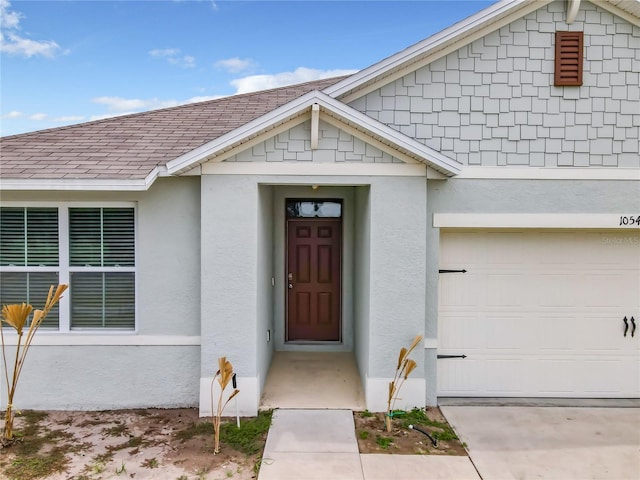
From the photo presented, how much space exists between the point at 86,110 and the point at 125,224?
9840mm

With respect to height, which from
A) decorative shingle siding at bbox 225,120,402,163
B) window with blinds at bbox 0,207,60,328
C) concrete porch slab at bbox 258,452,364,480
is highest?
decorative shingle siding at bbox 225,120,402,163

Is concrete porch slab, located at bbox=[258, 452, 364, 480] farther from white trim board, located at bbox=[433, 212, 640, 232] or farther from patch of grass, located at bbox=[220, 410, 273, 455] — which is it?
white trim board, located at bbox=[433, 212, 640, 232]

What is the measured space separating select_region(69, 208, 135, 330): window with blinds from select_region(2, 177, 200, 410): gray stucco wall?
0.16 metres

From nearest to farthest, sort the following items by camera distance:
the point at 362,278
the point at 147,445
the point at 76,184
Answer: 1. the point at 147,445
2. the point at 76,184
3. the point at 362,278

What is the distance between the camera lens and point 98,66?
12.0m

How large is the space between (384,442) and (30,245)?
5.15 m

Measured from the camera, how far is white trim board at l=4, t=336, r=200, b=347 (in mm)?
5477

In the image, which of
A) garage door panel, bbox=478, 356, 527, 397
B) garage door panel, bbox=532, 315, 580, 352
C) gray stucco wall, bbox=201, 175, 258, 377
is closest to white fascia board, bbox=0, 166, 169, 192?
gray stucco wall, bbox=201, 175, 258, 377

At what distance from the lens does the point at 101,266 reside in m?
5.55

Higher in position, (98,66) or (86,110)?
(98,66)

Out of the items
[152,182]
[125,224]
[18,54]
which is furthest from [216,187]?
[18,54]

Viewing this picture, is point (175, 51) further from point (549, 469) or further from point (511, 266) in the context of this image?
point (549, 469)

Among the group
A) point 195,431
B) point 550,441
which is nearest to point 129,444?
point 195,431

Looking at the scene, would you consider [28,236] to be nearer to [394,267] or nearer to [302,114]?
[302,114]
